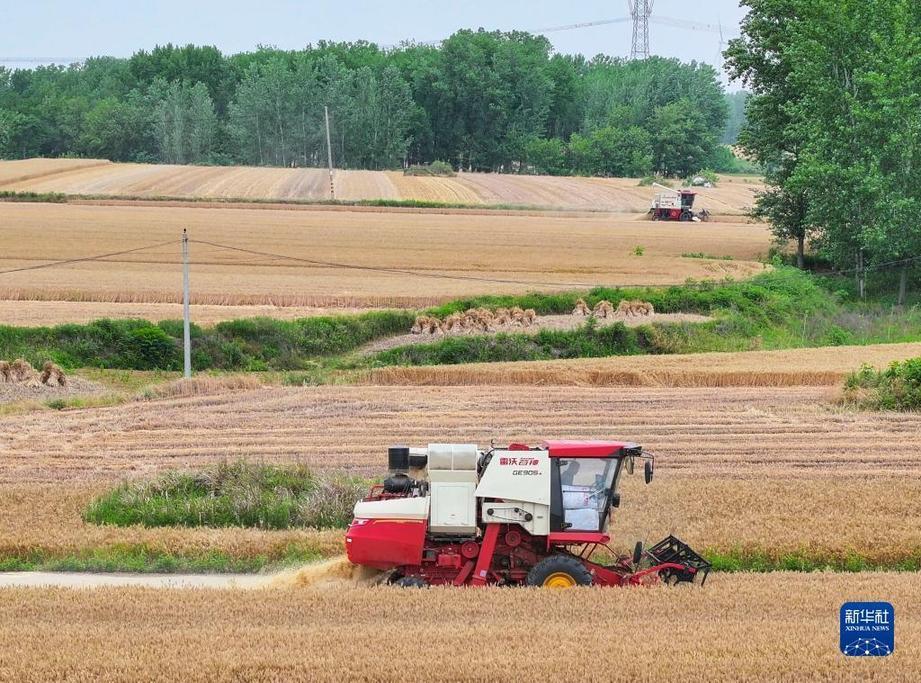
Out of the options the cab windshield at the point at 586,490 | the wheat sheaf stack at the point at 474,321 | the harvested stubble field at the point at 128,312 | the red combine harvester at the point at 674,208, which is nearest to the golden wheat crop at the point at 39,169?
the red combine harvester at the point at 674,208

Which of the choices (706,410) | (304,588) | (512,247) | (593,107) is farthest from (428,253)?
(593,107)

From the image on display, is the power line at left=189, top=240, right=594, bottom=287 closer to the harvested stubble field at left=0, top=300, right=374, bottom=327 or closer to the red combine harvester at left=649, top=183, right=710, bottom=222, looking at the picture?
the harvested stubble field at left=0, top=300, right=374, bottom=327

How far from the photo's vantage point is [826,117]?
179 feet

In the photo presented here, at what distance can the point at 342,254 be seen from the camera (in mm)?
57719

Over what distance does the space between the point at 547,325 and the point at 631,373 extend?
731 cm

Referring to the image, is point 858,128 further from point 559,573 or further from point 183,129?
point 183,129

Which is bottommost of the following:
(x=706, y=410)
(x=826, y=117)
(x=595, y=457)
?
(x=706, y=410)

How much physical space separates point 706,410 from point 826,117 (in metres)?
28.2

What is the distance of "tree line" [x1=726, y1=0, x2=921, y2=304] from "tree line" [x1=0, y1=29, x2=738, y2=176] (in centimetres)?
6192

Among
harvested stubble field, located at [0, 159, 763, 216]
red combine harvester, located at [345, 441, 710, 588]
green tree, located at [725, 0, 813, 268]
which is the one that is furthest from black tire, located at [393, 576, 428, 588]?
harvested stubble field, located at [0, 159, 763, 216]

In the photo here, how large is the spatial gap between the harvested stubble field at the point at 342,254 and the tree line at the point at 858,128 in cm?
445

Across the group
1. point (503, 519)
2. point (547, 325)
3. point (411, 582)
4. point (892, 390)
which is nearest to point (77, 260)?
point (547, 325)

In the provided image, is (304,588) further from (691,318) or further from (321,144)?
(321,144)

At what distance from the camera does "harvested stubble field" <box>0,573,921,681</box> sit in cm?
1177
